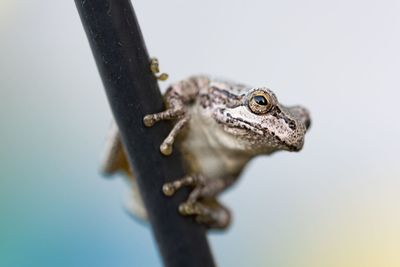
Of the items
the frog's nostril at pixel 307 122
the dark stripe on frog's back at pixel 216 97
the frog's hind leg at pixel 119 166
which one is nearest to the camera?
the dark stripe on frog's back at pixel 216 97

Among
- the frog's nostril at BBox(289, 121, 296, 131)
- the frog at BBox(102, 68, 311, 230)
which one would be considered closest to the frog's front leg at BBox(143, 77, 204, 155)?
the frog at BBox(102, 68, 311, 230)

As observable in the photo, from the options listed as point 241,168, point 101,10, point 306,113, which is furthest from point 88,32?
point 241,168

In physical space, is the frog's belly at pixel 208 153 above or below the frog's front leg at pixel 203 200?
above

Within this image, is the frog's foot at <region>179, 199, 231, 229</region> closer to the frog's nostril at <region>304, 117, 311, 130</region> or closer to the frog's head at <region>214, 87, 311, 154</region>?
the frog's head at <region>214, 87, 311, 154</region>

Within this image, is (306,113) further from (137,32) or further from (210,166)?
(137,32)

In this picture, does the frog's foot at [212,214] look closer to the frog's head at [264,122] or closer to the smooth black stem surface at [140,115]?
the smooth black stem surface at [140,115]

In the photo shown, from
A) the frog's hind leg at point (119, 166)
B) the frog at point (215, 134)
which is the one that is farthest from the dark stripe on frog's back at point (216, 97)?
the frog's hind leg at point (119, 166)
